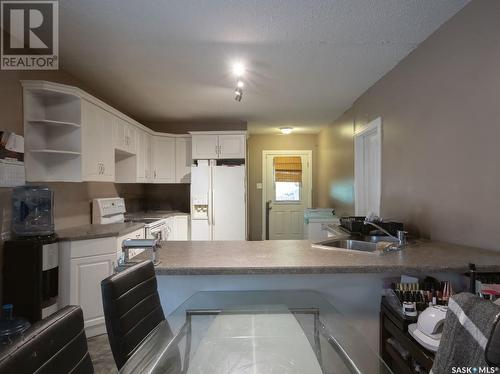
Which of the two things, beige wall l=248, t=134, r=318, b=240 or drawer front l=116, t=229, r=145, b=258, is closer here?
drawer front l=116, t=229, r=145, b=258

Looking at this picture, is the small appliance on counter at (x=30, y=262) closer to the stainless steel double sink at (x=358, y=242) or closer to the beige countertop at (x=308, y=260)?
the beige countertop at (x=308, y=260)

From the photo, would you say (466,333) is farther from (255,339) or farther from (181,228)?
(181,228)

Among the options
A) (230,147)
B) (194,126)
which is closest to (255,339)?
(230,147)

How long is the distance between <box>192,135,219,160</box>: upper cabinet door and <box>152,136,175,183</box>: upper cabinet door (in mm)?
438

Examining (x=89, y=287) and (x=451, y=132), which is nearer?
(x=451, y=132)

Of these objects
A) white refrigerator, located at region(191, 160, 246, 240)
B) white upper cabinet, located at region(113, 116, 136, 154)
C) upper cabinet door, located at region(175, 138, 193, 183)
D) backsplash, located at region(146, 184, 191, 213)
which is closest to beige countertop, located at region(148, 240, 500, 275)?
white upper cabinet, located at region(113, 116, 136, 154)

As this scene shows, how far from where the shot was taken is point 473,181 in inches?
65.6

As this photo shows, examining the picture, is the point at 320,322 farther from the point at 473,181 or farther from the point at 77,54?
the point at 77,54

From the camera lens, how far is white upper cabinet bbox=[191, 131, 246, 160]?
4.48m

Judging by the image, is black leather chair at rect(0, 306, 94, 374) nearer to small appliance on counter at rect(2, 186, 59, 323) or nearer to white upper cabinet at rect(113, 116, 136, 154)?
small appliance on counter at rect(2, 186, 59, 323)

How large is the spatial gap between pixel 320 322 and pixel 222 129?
163 inches

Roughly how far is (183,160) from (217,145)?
653 millimetres

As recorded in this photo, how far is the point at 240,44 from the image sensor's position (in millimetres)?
2260

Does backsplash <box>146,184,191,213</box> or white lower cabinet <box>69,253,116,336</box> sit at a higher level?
backsplash <box>146,184,191,213</box>
